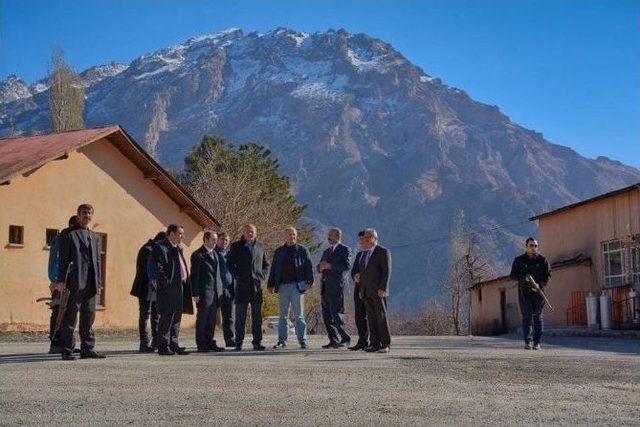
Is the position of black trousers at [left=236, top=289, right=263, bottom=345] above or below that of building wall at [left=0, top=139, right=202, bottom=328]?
below

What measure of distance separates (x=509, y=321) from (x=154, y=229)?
1548 centimetres

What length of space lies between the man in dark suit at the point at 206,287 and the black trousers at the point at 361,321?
2.12m

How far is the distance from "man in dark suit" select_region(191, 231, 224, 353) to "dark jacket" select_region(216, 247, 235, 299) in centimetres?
30

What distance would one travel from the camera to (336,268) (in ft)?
41.9

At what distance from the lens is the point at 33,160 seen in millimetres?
20484

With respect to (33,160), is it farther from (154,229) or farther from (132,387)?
(132,387)

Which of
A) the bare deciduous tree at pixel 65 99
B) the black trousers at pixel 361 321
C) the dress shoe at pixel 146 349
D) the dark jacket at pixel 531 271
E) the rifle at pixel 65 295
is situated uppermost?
the bare deciduous tree at pixel 65 99

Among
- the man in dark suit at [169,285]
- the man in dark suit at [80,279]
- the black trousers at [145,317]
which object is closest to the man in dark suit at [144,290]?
the black trousers at [145,317]

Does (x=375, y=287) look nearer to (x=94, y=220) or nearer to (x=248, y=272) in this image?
(x=248, y=272)

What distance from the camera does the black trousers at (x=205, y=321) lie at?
1212cm

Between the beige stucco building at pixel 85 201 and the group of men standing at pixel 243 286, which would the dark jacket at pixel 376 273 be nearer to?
the group of men standing at pixel 243 286

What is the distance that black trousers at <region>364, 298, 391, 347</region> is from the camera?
38.2ft

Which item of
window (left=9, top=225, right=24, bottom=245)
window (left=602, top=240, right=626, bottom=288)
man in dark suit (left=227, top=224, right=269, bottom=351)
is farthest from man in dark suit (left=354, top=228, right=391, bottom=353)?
window (left=602, top=240, right=626, bottom=288)

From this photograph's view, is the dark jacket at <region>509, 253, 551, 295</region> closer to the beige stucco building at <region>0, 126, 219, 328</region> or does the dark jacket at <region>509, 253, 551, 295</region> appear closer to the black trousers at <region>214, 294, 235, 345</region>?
the black trousers at <region>214, 294, 235, 345</region>
